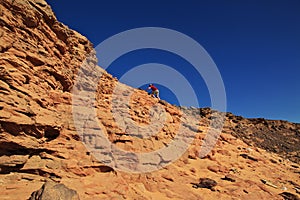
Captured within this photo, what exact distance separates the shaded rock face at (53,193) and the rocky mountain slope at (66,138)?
37mm

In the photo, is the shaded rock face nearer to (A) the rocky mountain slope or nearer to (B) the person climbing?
(A) the rocky mountain slope

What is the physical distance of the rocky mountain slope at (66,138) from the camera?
8391 mm

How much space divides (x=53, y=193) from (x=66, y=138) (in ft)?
14.7

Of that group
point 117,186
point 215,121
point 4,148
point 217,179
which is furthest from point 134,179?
point 215,121

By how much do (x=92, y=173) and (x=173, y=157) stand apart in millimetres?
6490

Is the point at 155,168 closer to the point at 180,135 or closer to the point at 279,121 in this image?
the point at 180,135

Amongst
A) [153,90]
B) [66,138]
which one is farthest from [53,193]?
[153,90]

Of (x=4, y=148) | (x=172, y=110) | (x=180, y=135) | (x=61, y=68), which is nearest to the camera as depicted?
(x=4, y=148)

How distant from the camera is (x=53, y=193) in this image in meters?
6.35

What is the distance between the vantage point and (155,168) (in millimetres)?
12664

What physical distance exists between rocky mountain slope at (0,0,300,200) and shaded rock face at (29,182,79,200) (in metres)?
0.04

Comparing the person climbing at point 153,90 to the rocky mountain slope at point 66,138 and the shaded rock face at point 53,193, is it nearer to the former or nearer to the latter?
the rocky mountain slope at point 66,138

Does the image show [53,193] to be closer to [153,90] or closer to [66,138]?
[66,138]

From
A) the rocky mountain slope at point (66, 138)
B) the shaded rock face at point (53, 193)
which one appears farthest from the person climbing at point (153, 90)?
the shaded rock face at point (53, 193)
